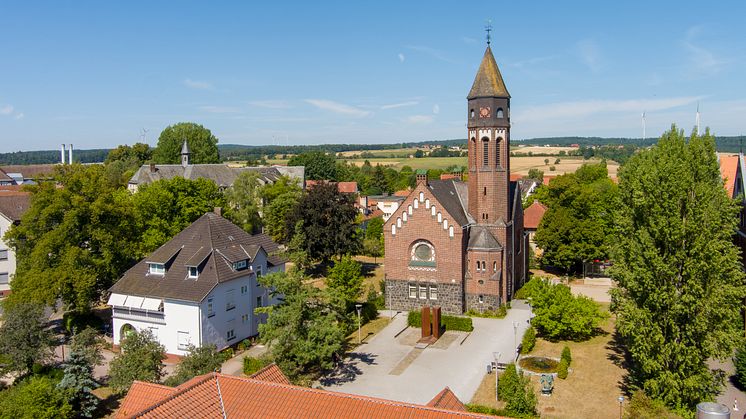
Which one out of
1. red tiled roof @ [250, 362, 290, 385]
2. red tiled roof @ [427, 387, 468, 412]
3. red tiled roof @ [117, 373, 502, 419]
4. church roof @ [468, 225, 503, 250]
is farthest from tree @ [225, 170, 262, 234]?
red tiled roof @ [427, 387, 468, 412]

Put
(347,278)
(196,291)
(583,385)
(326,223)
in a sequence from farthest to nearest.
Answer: (326,223) < (347,278) < (196,291) < (583,385)

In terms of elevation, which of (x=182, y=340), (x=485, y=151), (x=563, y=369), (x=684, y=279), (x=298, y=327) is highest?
(x=485, y=151)

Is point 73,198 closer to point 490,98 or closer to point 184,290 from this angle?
point 184,290

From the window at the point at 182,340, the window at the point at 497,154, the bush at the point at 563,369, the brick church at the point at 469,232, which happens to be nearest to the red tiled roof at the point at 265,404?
the bush at the point at 563,369

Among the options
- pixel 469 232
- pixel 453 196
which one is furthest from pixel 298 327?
pixel 453 196

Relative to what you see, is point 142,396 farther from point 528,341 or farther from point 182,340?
point 528,341

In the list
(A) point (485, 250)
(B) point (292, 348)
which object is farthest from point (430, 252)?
(B) point (292, 348)

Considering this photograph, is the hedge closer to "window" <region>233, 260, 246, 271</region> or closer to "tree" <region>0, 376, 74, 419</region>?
"window" <region>233, 260, 246, 271</region>
